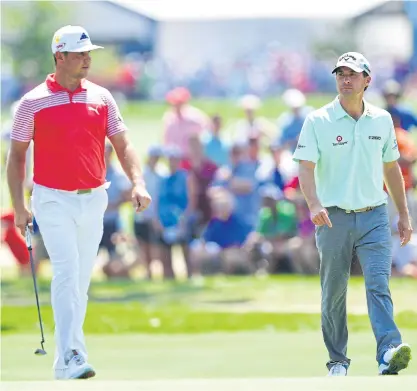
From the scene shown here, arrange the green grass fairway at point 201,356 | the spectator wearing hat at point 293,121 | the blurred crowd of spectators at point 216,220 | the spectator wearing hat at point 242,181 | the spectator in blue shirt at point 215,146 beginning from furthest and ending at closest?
the spectator in blue shirt at point 215,146
the spectator wearing hat at point 293,121
the spectator wearing hat at point 242,181
the blurred crowd of spectators at point 216,220
the green grass fairway at point 201,356

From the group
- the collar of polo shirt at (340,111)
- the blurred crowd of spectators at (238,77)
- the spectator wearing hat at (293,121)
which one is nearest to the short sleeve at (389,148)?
the collar of polo shirt at (340,111)

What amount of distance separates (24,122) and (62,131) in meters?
0.25

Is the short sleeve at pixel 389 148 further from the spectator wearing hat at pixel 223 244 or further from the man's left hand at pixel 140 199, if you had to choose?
the spectator wearing hat at pixel 223 244

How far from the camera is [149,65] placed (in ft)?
195

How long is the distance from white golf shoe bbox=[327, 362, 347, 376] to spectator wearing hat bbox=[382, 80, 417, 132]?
23.7 feet

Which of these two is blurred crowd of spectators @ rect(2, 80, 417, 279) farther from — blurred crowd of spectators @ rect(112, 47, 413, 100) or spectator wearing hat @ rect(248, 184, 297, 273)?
blurred crowd of spectators @ rect(112, 47, 413, 100)

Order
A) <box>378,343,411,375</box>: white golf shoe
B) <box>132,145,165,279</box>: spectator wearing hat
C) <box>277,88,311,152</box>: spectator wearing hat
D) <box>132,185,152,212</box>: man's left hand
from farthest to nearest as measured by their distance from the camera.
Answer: <box>277,88,311,152</box>: spectator wearing hat, <box>132,145,165,279</box>: spectator wearing hat, <box>132,185,152,212</box>: man's left hand, <box>378,343,411,375</box>: white golf shoe

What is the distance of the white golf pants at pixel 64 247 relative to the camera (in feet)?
29.6

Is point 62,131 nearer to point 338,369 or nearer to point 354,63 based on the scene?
point 354,63

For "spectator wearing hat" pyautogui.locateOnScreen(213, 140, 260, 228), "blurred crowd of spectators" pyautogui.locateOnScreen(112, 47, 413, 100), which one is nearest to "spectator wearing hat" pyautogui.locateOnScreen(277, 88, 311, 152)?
"spectator wearing hat" pyautogui.locateOnScreen(213, 140, 260, 228)

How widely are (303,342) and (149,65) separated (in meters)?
48.8

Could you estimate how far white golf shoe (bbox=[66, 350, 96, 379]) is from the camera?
28.9 feet

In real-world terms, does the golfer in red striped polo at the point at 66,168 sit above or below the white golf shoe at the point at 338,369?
above

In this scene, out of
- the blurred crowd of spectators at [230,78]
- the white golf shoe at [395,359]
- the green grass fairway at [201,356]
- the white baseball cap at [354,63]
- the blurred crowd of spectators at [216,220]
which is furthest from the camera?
the blurred crowd of spectators at [230,78]
